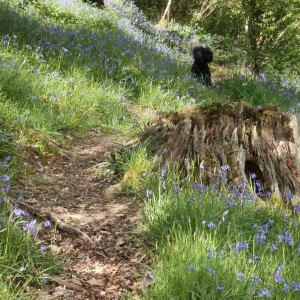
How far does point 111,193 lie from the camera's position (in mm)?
4684

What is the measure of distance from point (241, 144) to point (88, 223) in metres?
1.98

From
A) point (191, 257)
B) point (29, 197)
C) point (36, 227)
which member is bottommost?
point (29, 197)

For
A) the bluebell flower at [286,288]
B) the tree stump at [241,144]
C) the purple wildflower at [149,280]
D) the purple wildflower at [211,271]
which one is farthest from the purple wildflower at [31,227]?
the tree stump at [241,144]

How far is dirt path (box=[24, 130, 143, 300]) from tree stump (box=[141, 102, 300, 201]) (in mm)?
880

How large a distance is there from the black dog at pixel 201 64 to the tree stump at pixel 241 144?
5436 mm

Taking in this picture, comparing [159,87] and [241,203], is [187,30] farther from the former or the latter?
[241,203]

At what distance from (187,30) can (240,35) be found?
7405mm

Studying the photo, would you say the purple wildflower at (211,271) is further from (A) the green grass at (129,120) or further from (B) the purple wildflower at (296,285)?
(B) the purple wildflower at (296,285)

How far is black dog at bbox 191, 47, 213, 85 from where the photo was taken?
10.5 m

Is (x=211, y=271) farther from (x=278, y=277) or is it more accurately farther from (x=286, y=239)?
(x=286, y=239)

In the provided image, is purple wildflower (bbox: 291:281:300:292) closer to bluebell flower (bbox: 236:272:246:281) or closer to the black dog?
bluebell flower (bbox: 236:272:246:281)

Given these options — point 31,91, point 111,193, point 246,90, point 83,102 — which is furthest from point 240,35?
point 111,193

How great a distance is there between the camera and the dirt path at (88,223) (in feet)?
10.1

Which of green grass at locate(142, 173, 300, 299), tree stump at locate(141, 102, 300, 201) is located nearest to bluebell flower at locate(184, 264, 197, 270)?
green grass at locate(142, 173, 300, 299)
